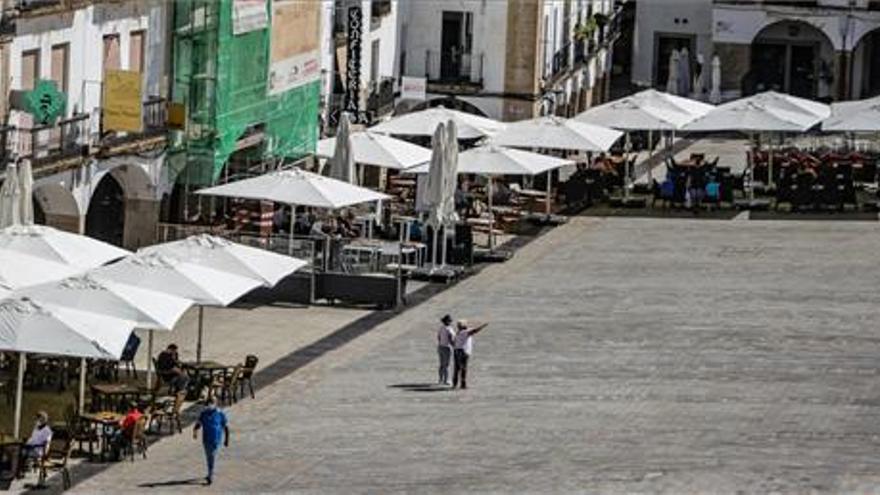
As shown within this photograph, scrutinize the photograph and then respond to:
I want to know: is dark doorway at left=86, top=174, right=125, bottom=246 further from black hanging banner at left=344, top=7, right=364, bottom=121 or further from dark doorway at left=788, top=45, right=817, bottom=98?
dark doorway at left=788, top=45, right=817, bottom=98

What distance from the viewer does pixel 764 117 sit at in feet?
253

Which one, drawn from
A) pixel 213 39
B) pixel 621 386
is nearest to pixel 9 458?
pixel 621 386

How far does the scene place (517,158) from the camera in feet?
226

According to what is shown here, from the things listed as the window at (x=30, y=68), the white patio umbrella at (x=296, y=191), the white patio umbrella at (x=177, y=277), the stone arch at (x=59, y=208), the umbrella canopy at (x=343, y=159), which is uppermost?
the window at (x=30, y=68)

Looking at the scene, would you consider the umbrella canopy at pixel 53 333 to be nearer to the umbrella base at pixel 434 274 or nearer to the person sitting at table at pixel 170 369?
the person sitting at table at pixel 170 369

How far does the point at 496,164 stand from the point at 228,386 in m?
19.5

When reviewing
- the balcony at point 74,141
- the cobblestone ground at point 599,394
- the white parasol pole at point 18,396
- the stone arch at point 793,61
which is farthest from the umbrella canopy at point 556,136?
the stone arch at point 793,61

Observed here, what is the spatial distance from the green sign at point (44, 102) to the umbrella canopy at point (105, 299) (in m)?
10.7

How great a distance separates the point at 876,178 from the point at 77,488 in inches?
1539

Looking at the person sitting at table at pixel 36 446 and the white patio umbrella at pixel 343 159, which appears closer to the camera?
the person sitting at table at pixel 36 446

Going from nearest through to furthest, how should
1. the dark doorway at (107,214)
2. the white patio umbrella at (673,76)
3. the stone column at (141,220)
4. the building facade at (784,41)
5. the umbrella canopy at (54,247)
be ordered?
the umbrella canopy at (54,247) < the stone column at (141,220) < the dark doorway at (107,214) < the white patio umbrella at (673,76) < the building facade at (784,41)

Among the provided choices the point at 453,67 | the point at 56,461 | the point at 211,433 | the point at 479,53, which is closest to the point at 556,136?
the point at 479,53

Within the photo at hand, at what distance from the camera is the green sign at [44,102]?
57.4 m

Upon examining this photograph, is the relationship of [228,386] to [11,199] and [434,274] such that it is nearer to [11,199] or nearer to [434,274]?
[11,199]
